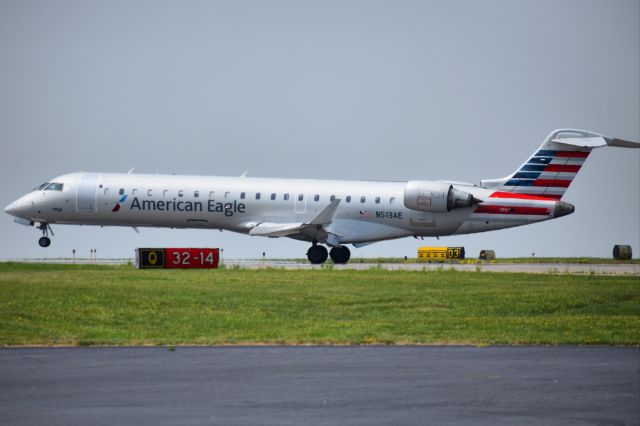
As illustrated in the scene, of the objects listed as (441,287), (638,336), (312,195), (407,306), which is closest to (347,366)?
(638,336)

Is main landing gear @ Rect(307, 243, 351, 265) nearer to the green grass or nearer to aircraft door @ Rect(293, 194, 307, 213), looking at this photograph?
aircraft door @ Rect(293, 194, 307, 213)

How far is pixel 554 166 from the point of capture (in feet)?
178

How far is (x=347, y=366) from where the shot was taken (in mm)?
20750

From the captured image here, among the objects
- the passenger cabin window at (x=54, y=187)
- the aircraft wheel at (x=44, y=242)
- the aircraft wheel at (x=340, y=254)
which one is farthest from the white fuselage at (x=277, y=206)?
the aircraft wheel at (x=44, y=242)

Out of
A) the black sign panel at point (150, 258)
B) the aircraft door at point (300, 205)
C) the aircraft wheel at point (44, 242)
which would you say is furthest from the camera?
the aircraft wheel at point (44, 242)

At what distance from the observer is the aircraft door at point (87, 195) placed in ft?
182

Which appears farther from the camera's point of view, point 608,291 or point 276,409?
point 608,291

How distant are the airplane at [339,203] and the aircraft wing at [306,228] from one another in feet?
0.16

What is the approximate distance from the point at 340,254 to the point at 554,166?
10.7 meters

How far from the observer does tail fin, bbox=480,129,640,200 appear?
5422 centimetres

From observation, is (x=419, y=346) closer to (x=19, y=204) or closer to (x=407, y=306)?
(x=407, y=306)

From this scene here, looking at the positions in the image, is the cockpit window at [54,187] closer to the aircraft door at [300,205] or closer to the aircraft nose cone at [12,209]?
the aircraft nose cone at [12,209]

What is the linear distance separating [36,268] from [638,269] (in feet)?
88.1

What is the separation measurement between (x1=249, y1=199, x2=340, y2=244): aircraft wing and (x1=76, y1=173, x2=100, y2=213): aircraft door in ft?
24.7
